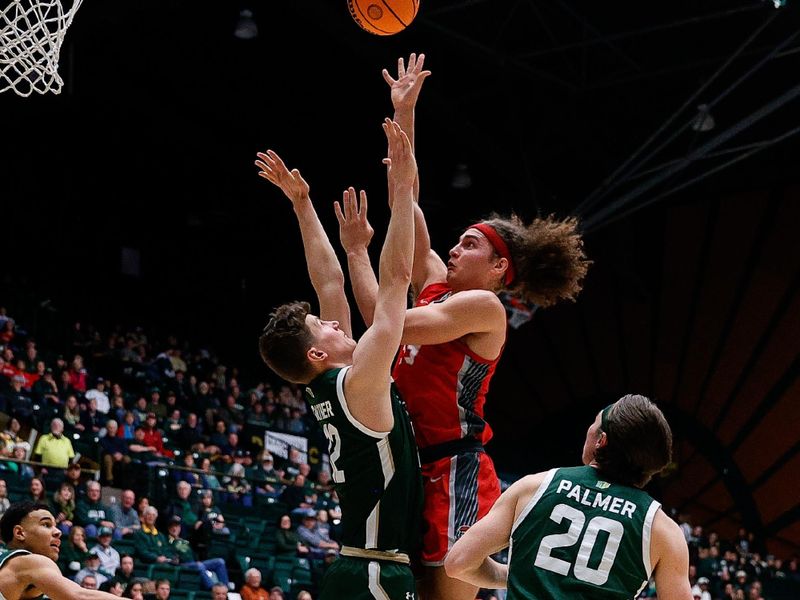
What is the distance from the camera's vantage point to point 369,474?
3.60 m

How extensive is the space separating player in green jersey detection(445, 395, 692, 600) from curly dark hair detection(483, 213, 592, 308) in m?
1.07

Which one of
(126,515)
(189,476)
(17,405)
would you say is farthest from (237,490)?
(17,405)

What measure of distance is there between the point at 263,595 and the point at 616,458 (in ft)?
28.7

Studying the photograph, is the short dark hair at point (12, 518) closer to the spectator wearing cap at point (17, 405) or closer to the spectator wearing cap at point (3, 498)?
the spectator wearing cap at point (3, 498)

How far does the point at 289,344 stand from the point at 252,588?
8.06m

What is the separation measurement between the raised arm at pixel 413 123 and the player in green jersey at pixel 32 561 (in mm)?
2032

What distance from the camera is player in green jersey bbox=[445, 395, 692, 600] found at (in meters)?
3.03

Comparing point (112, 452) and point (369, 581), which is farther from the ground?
point (112, 452)

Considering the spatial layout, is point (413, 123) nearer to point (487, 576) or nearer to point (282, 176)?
point (282, 176)

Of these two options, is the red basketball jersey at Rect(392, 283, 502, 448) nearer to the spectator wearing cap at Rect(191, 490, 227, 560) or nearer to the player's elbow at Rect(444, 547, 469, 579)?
the player's elbow at Rect(444, 547, 469, 579)

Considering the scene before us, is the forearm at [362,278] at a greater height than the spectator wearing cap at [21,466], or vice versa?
the forearm at [362,278]

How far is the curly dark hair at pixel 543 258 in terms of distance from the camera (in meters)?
4.14

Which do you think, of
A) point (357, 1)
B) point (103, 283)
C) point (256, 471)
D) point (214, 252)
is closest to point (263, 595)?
point (256, 471)

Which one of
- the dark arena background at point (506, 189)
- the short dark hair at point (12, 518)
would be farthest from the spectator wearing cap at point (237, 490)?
the short dark hair at point (12, 518)
